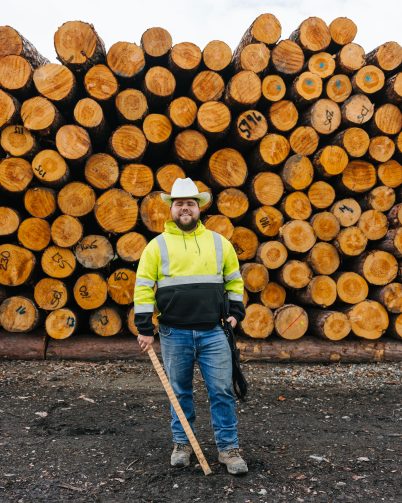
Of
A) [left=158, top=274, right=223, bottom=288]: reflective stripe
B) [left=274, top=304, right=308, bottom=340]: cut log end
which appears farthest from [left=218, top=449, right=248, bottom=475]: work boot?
[left=274, top=304, right=308, bottom=340]: cut log end

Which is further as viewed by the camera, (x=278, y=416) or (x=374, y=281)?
(x=374, y=281)

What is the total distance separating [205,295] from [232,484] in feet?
3.80

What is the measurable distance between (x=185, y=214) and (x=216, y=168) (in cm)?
220

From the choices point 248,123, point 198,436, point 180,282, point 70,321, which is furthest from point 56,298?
point 248,123

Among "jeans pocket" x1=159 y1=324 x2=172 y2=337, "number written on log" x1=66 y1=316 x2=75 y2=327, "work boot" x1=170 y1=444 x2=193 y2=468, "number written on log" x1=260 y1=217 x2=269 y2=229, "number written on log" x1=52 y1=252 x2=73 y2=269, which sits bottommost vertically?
"work boot" x1=170 y1=444 x2=193 y2=468

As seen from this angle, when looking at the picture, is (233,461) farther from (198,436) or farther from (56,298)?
(56,298)

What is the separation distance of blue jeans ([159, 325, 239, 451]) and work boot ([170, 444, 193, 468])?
35mm

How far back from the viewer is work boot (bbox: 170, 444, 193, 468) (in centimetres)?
320

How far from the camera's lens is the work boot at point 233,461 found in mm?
3078

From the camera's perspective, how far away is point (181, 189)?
3330 mm

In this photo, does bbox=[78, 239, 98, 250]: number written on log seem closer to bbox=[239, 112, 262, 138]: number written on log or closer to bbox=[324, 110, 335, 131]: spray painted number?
bbox=[239, 112, 262, 138]: number written on log

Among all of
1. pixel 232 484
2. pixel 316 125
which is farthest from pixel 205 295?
pixel 316 125

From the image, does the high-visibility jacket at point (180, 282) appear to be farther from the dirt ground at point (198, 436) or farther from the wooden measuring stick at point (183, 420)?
the dirt ground at point (198, 436)

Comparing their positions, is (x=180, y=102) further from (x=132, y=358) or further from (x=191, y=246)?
(x=132, y=358)
